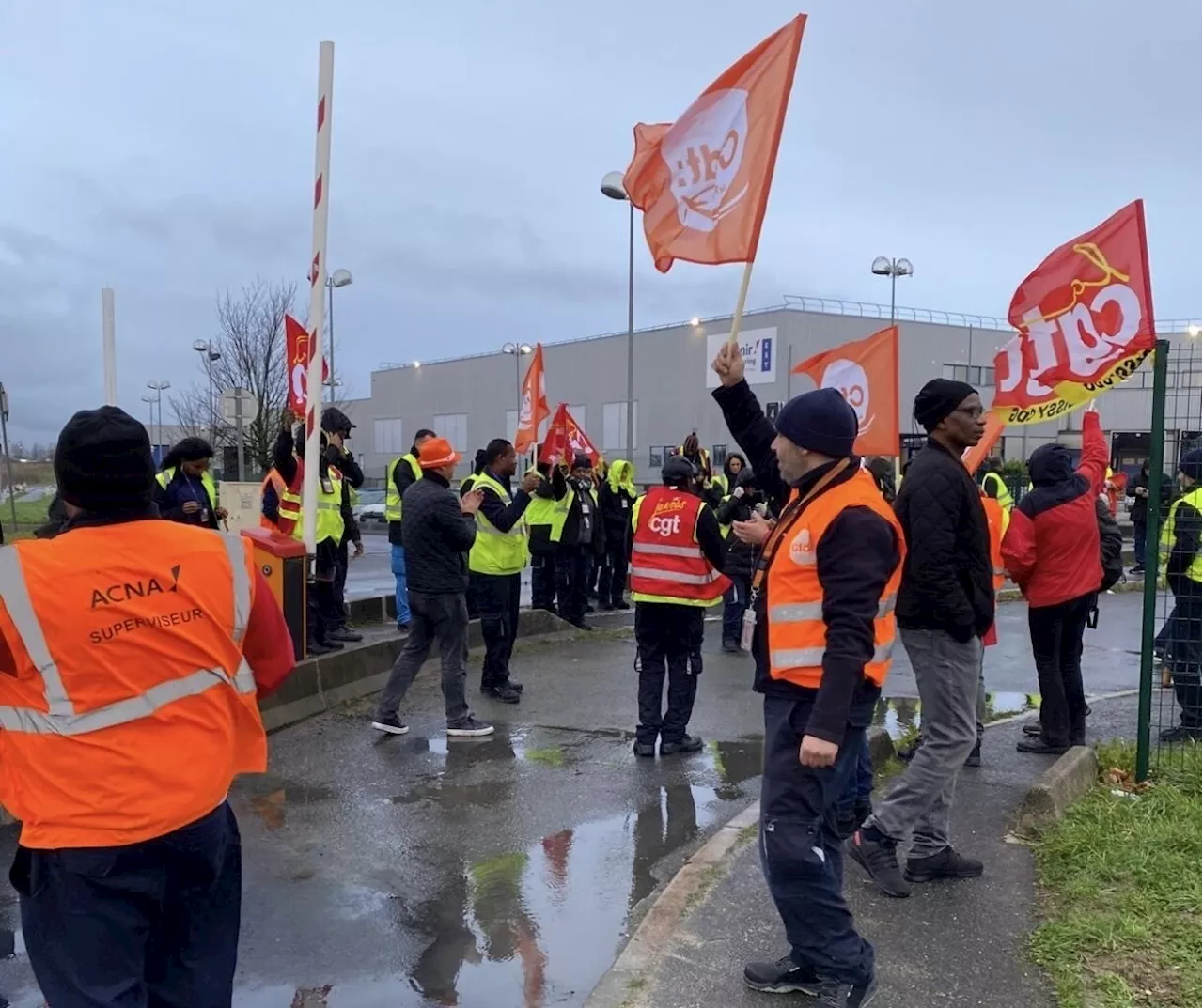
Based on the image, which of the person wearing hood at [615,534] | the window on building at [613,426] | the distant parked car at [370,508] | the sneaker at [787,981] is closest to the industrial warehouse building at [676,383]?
the window on building at [613,426]

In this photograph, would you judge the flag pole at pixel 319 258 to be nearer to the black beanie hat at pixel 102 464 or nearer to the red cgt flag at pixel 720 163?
the red cgt flag at pixel 720 163

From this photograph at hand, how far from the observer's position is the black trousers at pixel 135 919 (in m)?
2.34

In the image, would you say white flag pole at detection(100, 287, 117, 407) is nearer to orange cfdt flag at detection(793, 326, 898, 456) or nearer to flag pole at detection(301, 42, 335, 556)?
flag pole at detection(301, 42, 335, 556)

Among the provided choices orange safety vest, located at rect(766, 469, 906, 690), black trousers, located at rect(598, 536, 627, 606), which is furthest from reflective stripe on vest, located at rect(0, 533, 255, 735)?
black trousers, located at rect(598, 536, 627, 606)

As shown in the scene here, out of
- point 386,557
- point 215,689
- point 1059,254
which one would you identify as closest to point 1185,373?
point 1059,254

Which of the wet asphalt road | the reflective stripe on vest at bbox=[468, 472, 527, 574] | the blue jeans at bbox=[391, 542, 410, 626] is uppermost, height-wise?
Result: the reflective stripe on vest at bbox=[468, 472, 527, 574]

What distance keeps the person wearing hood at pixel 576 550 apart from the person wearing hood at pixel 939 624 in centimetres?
670

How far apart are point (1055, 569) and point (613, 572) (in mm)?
7094

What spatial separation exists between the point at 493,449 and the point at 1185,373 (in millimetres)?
4689

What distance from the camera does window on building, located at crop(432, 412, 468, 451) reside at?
60.0 metres

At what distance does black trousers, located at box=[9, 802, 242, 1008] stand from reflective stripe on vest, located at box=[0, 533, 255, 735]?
29 centimetres

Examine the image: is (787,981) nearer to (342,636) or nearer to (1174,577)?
(1174,577)

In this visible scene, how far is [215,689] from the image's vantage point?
260cm

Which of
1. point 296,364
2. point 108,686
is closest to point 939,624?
point 108,686
